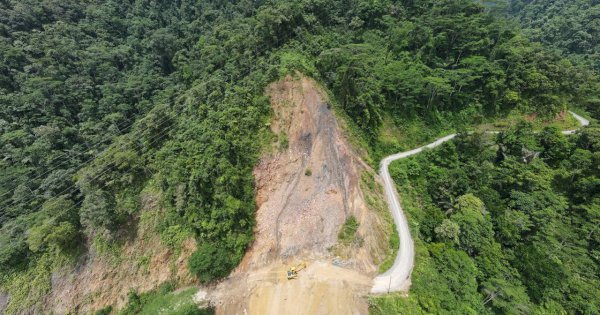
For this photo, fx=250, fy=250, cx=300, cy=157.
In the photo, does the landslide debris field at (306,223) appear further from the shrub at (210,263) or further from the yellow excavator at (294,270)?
the shrub at (210,263)

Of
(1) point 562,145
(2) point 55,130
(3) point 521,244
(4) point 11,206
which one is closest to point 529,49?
(1) point 562,145

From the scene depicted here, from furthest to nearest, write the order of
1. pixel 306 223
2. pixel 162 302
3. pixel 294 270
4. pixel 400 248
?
pixel 306 223 < pixel 400 248 < pixel 162 302 < pixel 294 270

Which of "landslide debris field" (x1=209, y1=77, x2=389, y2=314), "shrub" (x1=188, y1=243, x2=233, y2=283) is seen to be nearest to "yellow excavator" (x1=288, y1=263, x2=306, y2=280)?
"landslide debris field" (x1=209, y1=77, x2=389, y2=314)

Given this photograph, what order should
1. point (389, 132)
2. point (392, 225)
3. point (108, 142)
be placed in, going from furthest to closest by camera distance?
point (108, 142) → point (389, 132) → point (392, 225)

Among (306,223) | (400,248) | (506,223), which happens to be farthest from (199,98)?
(506,223)

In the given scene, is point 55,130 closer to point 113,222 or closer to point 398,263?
point 113,222

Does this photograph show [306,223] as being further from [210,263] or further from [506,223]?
[506,223]
